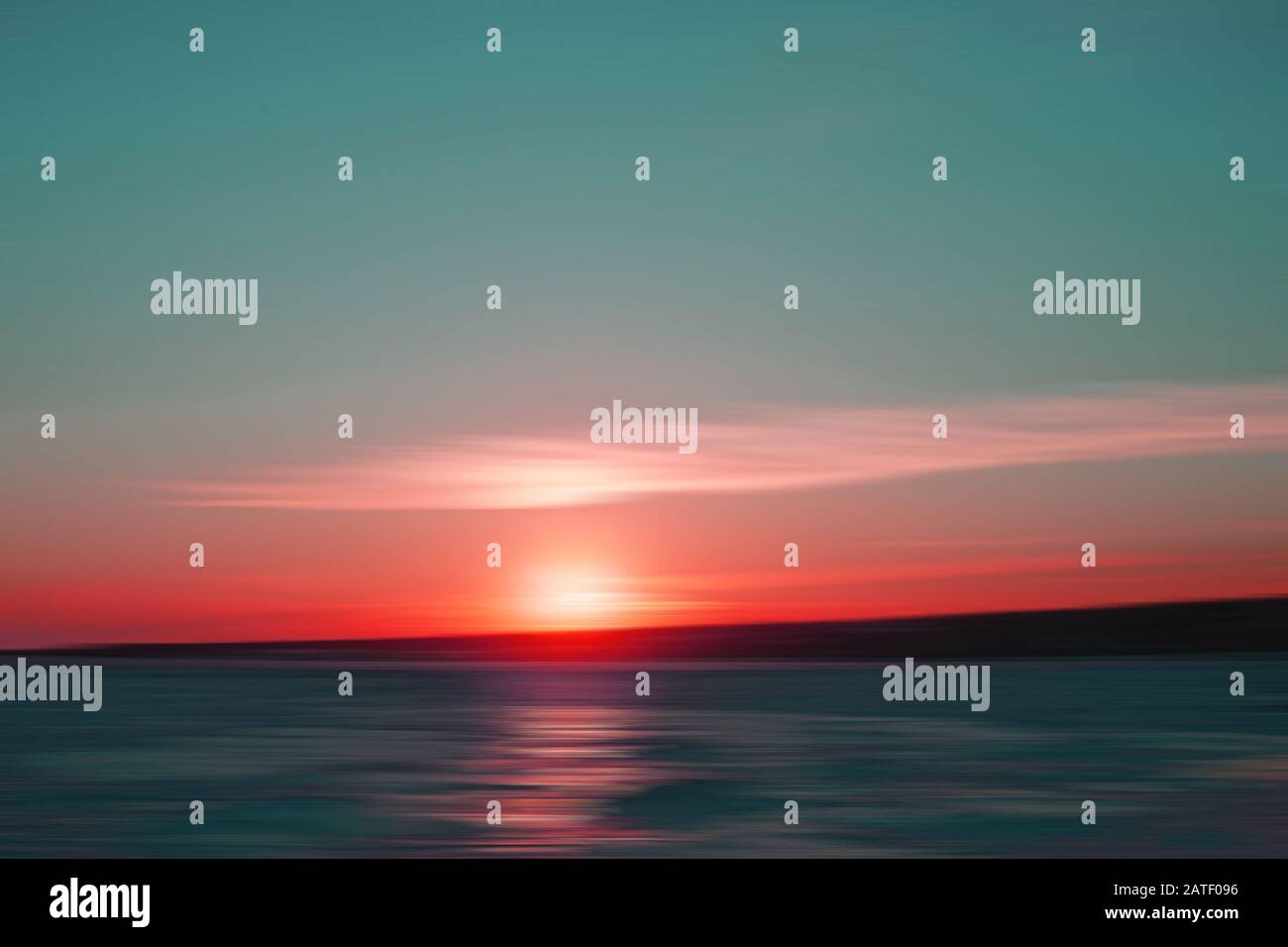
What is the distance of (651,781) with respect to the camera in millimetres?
22516

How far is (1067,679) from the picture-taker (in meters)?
64.5

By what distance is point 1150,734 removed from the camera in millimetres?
31078

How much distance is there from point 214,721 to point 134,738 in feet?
18.5

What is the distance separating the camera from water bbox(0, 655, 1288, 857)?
17.4 meters

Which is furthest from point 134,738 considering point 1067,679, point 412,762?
point 1067,679

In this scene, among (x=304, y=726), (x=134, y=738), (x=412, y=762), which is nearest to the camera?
→ (x=412, y=762)

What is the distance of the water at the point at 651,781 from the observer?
17.4 m
